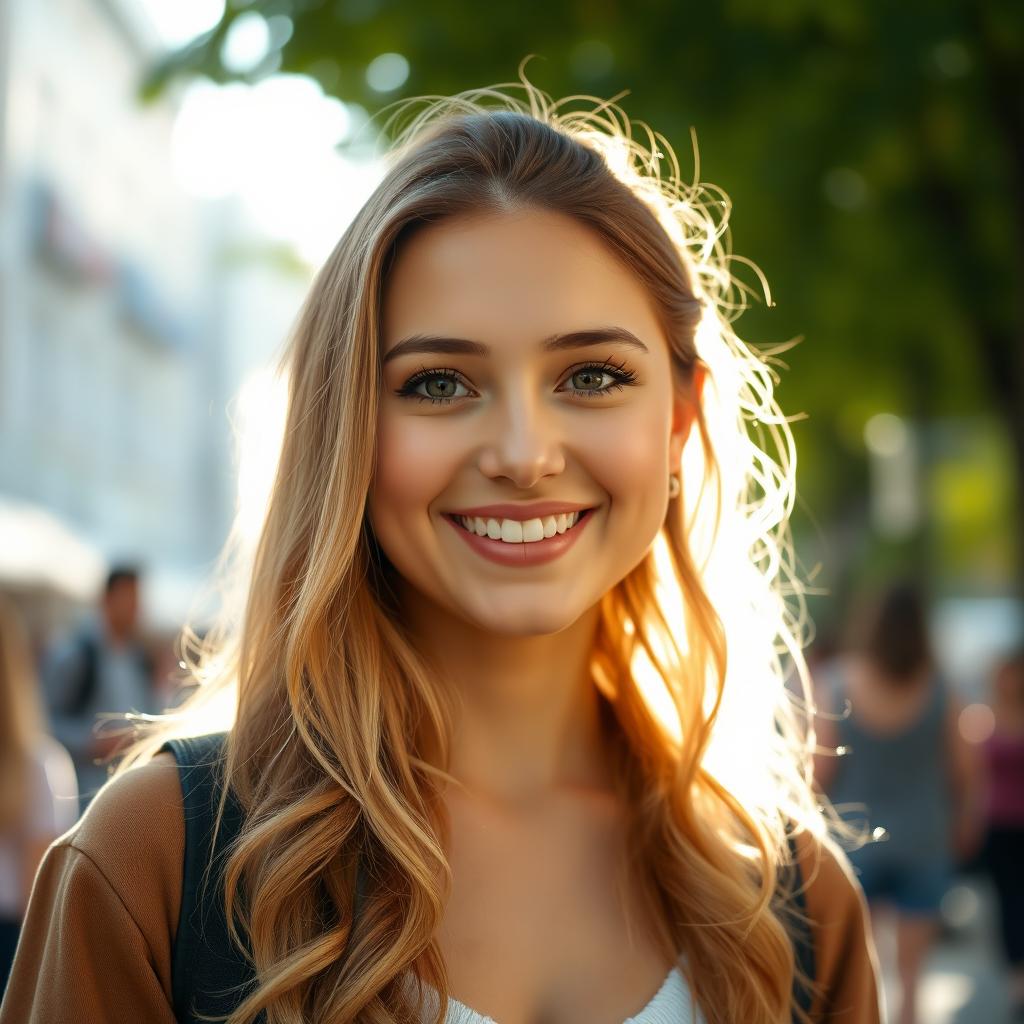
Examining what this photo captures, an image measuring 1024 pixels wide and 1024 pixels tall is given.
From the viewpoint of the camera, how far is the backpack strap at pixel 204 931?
72.1 inches

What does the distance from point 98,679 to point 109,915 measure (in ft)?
17.5

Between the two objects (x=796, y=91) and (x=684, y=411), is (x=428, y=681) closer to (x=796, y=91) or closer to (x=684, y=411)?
(x=684, y=411)

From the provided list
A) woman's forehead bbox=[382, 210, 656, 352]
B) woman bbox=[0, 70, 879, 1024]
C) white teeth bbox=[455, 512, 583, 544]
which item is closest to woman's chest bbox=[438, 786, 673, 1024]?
woman bbox=[0, 70, 879, 1024]

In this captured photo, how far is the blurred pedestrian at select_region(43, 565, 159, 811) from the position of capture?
6.76 m

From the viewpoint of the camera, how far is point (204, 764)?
6.41ft

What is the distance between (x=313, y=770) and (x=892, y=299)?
8.96 m

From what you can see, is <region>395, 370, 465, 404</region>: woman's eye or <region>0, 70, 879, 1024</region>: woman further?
<region>395, 370, 465, 404</region>: woman's eye

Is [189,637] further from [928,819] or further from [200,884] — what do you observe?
[928,819]

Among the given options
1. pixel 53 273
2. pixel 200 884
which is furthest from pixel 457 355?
pixel 53 273

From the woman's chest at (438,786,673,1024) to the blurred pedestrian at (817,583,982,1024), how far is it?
3966 mm

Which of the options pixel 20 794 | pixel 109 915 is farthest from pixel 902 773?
pixel 109 915

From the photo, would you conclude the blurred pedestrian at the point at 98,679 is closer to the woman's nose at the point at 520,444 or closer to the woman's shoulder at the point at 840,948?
the woman's shoulder at the point at 840,948

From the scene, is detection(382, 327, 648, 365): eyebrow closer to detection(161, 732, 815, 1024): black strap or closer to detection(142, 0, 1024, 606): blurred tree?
detection(161, 732, 815, 1024): black strap

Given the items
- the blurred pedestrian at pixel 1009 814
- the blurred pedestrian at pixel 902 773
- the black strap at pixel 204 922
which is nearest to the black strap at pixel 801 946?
the black strap at pixel 204 922
